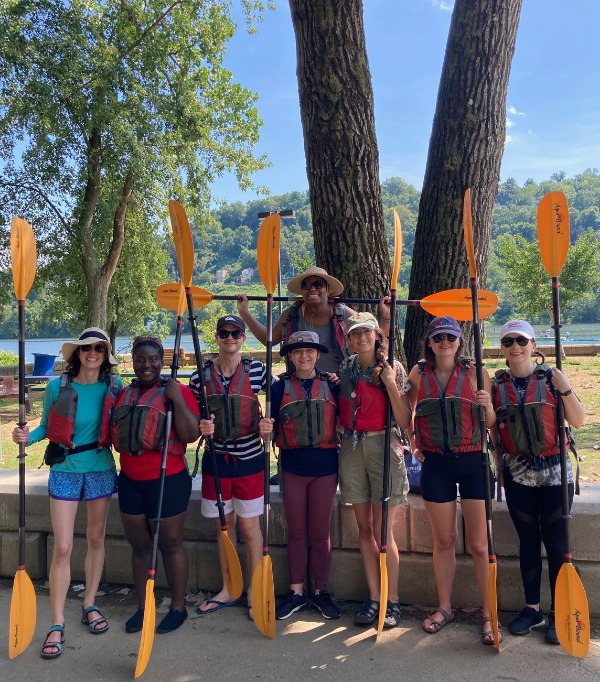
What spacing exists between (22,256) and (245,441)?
6.11ft

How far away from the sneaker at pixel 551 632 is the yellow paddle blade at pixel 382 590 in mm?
875

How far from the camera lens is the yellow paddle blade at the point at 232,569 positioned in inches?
139

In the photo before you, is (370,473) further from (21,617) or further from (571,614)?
(21,617)

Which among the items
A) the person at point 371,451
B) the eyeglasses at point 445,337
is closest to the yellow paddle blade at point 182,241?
the person at point 371,451

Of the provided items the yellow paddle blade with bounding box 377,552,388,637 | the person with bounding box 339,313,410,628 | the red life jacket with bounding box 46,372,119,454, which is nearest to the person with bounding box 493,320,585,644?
the person with bounding box 339,313,410,628

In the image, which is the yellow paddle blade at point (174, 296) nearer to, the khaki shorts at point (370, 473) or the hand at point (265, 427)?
the hand at point (265, 427)

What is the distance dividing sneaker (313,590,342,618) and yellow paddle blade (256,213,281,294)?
1.95 m

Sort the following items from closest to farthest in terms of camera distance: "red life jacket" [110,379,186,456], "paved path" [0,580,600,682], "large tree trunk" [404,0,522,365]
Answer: "paved path" [0,580,600,682]
"red life jacket" [110,379,186,456]
"large tree trunk" [404,0,522,365]

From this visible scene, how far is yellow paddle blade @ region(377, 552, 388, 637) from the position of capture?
124 inches

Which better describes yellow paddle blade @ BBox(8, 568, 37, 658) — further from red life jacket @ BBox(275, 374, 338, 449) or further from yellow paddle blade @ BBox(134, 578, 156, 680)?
red life jacket @ BBox(275, 374, 338, 449)

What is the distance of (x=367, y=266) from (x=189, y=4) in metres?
12.7

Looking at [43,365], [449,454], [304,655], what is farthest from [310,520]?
[43,365]

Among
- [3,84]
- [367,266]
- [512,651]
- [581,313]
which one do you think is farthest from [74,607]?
[581,313]

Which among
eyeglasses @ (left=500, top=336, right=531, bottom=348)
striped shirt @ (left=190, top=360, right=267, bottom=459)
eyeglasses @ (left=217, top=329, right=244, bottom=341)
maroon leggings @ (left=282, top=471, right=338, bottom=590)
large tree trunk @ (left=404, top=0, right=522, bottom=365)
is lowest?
maroon leggings @ (left=282, top=471, right=338, bottom=590)
